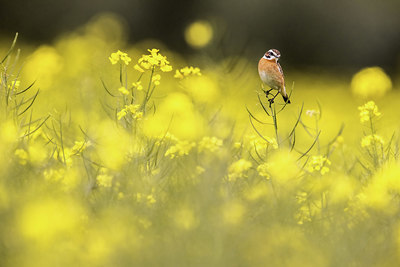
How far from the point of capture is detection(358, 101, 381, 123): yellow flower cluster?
2.82 meters

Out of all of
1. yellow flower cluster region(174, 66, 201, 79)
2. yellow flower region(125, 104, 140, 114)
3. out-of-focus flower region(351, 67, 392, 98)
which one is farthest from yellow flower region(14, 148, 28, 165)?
out-of-focus flower region(351, 67, 392, 98)

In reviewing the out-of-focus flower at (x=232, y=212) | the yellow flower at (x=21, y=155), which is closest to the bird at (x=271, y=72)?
the out-of-focus flower at (x=232, y=212)

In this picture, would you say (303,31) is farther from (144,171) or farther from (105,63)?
(144,171)

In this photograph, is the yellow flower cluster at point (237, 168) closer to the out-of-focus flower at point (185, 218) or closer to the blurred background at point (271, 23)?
the out-of-focus flower at point (185, 218)

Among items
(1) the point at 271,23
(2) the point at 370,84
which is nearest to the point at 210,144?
(2) the point at 370,84

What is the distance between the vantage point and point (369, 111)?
286 cm

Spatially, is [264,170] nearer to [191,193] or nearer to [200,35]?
[191,193]

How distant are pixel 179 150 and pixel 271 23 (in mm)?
4516

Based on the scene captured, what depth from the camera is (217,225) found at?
220cm

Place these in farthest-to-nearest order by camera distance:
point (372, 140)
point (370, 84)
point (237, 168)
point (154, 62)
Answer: point (370, 84) → point (372, 140) → point (237, 168) → point (154, 62)

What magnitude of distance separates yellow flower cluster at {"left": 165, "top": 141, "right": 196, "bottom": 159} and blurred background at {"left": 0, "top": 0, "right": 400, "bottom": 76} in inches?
147

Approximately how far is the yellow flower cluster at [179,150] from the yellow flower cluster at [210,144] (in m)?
0.05

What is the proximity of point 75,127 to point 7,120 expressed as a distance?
98 centimetres

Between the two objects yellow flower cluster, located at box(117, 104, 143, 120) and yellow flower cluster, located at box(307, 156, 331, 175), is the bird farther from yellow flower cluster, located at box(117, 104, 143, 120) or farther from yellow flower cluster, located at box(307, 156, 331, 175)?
yellow flower cluster, located at box(117, 104, 143, 120)
